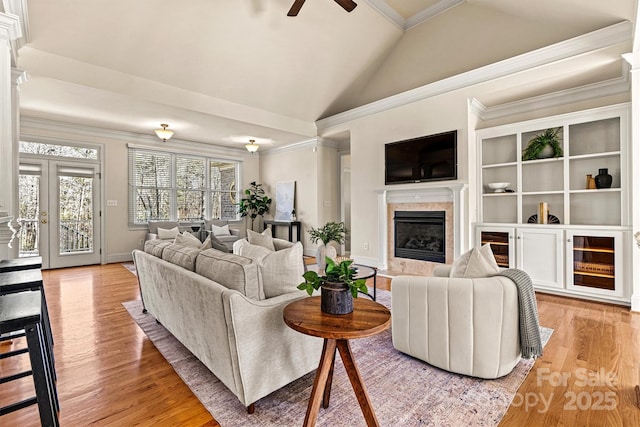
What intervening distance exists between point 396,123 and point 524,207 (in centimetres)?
234

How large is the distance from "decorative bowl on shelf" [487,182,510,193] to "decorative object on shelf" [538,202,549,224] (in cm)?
51

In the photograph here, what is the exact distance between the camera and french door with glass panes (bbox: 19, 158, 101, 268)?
17.6ft

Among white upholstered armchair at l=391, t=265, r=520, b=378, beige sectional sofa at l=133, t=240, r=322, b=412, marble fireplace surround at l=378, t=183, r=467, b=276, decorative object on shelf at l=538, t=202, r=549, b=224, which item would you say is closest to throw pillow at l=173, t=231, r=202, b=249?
beige sectional sofa at l=133, t=240, r=322, b=412

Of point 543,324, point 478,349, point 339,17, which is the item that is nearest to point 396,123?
point 339,17

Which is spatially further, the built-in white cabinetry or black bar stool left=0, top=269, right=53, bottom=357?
the built-in white cabinetry

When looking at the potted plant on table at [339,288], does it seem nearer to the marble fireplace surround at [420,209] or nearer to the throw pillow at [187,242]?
the throw pillow at [187,242]

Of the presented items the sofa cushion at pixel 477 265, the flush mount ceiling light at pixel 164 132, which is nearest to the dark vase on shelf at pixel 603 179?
the sofa cushion at pixel 477 265

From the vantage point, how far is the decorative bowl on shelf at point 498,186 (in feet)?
14.4

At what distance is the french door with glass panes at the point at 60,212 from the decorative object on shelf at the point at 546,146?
300 inches

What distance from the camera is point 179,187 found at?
7227 millimetres

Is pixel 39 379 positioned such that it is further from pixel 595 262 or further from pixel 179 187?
pixel 179 187

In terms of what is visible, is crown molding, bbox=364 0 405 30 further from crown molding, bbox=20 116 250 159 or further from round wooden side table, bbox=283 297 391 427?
crown molding, bbox=20 116 250 159

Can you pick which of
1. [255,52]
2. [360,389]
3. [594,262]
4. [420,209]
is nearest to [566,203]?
[594,262]

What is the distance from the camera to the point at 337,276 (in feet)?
5.12
